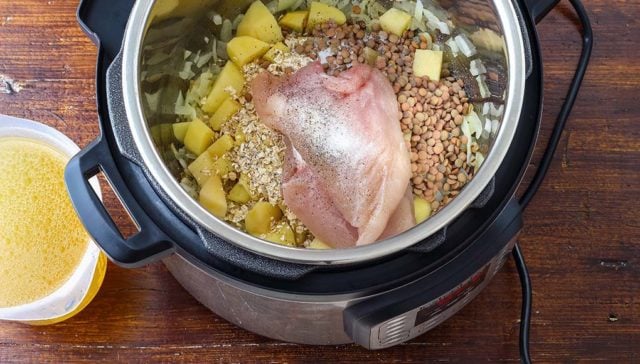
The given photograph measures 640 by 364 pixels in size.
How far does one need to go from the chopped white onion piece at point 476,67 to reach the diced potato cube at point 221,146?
0.38 meters

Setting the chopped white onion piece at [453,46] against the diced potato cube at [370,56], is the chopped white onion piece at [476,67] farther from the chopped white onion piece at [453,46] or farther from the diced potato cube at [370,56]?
the diced potato cube at [370,56]

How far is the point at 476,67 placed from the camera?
1.16m

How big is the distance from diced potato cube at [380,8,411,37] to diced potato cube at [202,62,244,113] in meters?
0.24

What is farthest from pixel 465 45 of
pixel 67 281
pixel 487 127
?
pixel 67 281

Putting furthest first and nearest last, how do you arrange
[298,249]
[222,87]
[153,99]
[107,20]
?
[222,87]
[153,99]
[107,20]
[298,249]

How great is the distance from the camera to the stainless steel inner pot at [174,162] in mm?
833

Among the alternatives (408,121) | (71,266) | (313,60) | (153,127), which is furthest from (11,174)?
(408,121)

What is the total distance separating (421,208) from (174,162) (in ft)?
1.19

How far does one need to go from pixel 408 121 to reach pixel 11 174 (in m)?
0.60

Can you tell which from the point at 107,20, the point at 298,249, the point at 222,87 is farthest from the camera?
the point at 222,87

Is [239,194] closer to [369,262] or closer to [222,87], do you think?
[222,87]

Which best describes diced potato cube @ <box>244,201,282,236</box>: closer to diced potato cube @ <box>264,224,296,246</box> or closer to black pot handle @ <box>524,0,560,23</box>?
diced potato cube @ <box>264,224,296,246</box>

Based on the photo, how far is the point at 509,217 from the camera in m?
0.96

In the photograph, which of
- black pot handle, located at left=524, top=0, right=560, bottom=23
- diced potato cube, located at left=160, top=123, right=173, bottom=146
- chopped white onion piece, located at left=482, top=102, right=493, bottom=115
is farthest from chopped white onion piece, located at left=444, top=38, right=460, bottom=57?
diced potato cube, located at left=160, top=123, right=173, bottom=146
